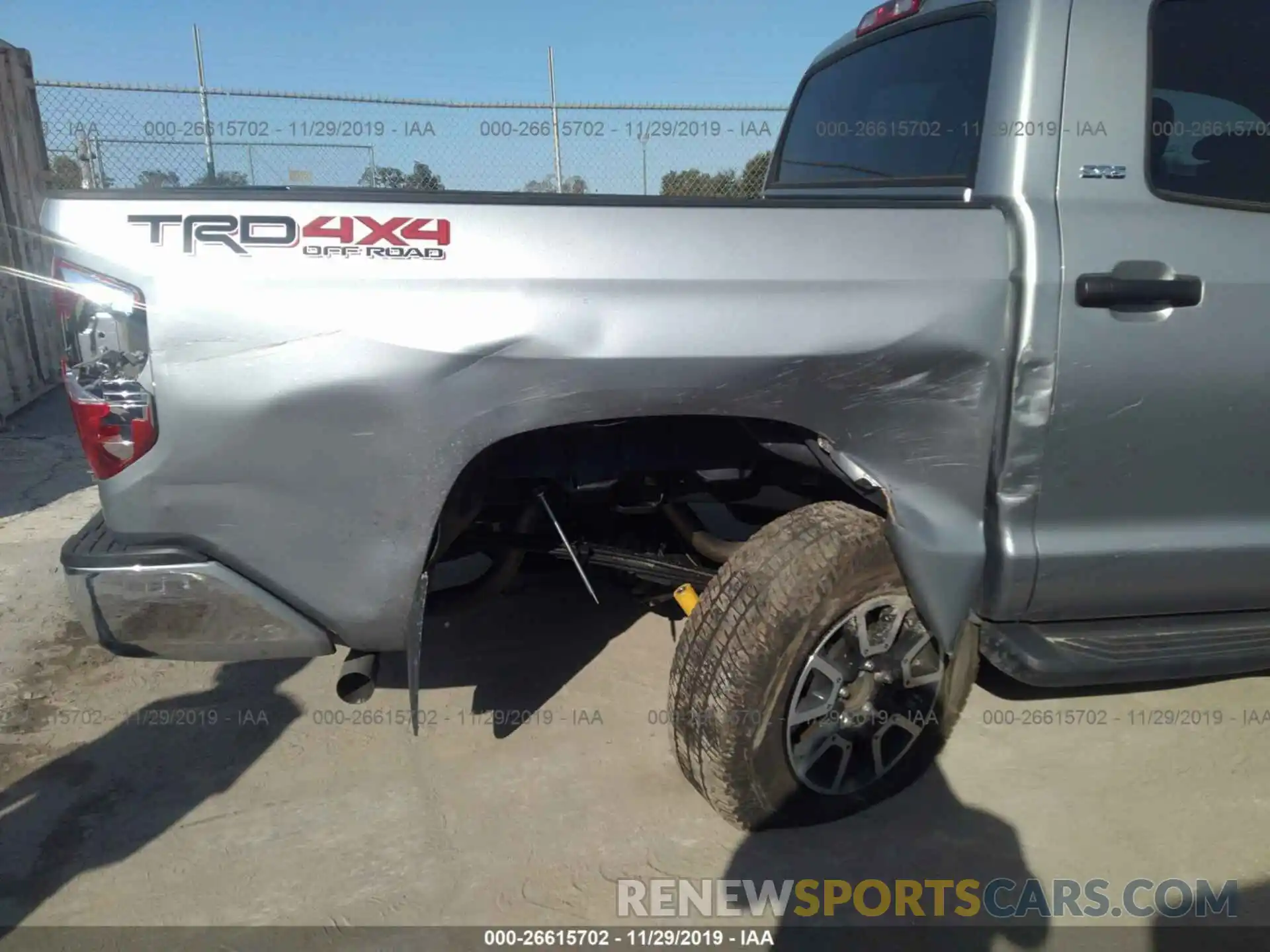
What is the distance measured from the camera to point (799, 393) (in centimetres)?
209

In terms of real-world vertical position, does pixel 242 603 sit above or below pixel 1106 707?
above

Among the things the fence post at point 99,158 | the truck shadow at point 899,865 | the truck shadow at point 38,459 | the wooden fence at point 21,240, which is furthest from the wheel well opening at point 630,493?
the fence post at point 99,158

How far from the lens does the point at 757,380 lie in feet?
6.77

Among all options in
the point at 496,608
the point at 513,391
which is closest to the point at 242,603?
the point at 513,391

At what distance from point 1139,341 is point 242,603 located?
7.06 feet

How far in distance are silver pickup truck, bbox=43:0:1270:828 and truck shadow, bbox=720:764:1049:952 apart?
0.10 meters

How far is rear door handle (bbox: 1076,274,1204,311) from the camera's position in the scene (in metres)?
2.07

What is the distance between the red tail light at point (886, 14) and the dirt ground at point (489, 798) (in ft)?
7.50

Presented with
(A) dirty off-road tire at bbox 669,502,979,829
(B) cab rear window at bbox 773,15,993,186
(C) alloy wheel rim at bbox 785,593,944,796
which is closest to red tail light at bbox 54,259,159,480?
(A) dirty off-road tire at bbox 669,502,979,829

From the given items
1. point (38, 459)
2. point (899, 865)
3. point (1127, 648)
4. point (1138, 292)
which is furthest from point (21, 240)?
point (1127, 648)

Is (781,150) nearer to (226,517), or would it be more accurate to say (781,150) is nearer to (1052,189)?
(1052,189)

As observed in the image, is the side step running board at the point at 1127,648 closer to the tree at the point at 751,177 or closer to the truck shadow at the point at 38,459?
the truck shadow at the point at 38,459

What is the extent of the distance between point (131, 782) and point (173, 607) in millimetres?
1122

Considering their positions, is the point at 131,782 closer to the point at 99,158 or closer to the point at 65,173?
the point at 99,158
